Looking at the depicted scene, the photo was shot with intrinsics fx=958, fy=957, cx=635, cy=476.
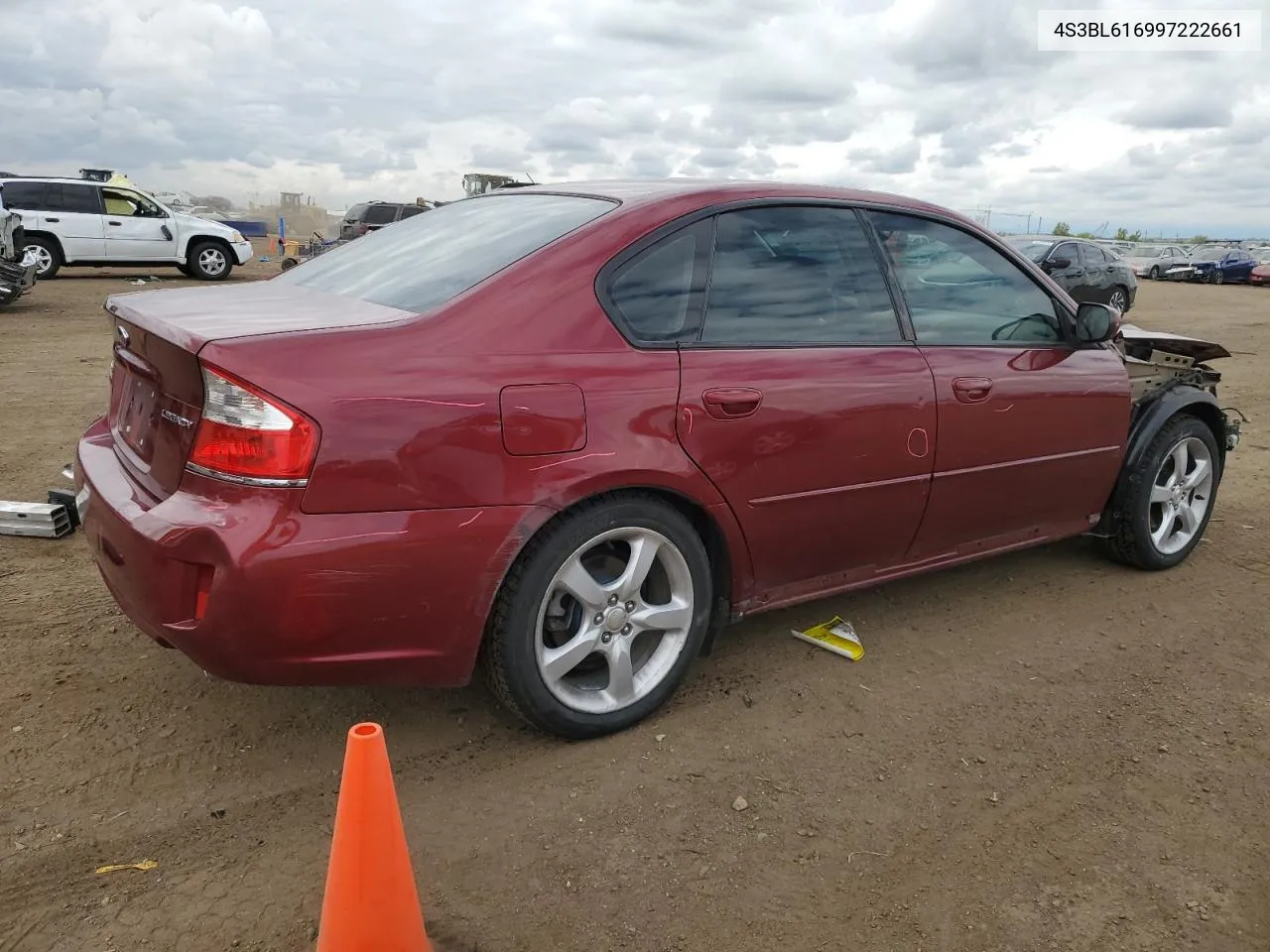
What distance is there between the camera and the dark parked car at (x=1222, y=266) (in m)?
30.4

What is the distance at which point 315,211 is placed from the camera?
6600 centimetres

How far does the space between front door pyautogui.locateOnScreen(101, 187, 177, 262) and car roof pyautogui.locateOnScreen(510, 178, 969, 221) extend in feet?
51.0

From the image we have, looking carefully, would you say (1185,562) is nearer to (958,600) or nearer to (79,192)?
(958,600)

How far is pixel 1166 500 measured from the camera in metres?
4.38

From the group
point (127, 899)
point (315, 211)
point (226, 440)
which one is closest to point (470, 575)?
point (226, 440)

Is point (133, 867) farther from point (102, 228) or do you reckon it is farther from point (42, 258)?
point (42, 258)

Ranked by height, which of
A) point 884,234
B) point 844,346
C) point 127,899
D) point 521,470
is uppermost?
point 884,234

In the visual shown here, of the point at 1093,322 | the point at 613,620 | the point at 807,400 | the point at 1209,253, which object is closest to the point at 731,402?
the point at 807,400

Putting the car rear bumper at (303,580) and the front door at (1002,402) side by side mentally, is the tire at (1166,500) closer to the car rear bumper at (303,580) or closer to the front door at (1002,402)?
the front door at (1002,402)

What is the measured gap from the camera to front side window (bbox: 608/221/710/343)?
9.05 ft

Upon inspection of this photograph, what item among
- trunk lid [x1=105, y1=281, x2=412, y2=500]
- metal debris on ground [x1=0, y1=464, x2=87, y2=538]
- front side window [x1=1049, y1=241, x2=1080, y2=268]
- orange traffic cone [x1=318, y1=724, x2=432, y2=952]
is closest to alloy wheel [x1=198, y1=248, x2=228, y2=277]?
metal debris on ground [x1=0, y1=464, x2=87, y2=538]

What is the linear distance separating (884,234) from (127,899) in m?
2.99

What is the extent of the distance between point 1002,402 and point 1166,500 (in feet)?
4.76

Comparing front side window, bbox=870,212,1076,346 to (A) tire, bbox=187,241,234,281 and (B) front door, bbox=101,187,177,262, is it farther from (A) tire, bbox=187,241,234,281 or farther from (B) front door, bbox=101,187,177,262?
(A) tire, bbox=187,241,234,281
